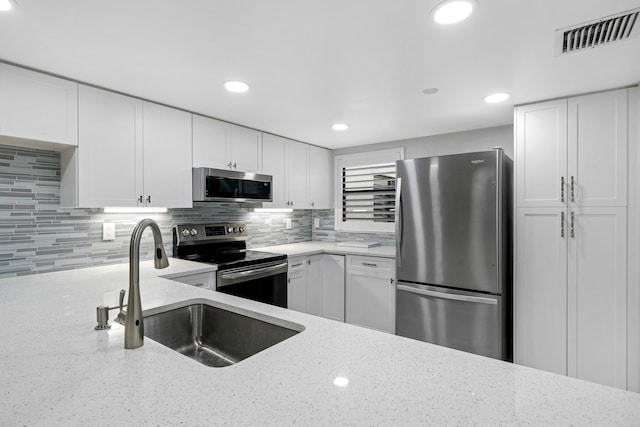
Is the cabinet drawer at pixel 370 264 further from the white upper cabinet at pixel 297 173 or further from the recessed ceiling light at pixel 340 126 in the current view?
the recessed ceiling light at pixel 340 126

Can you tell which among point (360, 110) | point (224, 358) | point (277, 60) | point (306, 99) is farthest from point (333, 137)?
point (224, 358)

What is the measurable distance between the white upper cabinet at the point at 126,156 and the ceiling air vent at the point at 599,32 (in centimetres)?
245

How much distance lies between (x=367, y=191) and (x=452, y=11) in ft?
8.68

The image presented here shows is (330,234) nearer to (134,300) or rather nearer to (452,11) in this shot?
(452,11)

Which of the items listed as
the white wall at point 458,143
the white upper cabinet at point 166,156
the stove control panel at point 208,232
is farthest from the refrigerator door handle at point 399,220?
the white upper cabinet at point 166,156

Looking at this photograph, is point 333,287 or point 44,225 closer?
point 44,225

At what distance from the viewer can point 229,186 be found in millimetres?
2809

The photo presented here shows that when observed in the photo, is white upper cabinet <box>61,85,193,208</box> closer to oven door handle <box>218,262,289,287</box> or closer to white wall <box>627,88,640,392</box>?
oven door handle <box>218,262,289,287</box>

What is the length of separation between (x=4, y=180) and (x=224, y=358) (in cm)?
179

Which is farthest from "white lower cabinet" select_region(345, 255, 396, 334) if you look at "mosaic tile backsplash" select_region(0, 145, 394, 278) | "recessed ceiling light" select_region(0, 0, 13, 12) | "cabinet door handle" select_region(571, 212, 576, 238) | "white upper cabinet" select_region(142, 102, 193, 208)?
"recessed ceiling light" select_region(0, 0, 13, 12)

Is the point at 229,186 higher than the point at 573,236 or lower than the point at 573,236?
higher

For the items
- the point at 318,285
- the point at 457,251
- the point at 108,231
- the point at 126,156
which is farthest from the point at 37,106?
the point at 457,251

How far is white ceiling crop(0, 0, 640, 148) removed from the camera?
1352 millimetres

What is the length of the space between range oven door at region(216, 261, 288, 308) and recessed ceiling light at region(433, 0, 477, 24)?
6.70 ft
